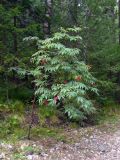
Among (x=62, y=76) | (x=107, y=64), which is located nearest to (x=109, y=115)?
(x=107, y=64)

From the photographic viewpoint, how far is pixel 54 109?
1209cm

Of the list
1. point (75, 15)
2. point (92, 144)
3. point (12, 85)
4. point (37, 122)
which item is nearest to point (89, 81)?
point (92, 144)

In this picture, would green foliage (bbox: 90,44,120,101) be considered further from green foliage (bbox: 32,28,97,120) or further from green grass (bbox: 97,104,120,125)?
green foliage (bbox: 32,28,97,120)

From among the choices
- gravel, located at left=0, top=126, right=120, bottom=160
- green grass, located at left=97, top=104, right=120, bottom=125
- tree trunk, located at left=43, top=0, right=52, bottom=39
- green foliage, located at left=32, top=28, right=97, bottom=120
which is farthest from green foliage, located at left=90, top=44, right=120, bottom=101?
green foliage, located at left=32, top=28, right=97, bottom=120

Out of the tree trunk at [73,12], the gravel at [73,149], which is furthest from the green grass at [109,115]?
the tree trunk at [73,12]

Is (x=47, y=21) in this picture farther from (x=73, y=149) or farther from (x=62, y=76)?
(x=73, y=149)

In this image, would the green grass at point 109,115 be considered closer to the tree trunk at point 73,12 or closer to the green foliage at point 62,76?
the green foliage at point 62,76

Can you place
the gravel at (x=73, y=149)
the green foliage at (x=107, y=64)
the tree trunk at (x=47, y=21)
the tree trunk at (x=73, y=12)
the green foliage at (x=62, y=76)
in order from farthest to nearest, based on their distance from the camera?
1. the tree trunk at (x=73, y=12)
2. the green foliage at (x=107, y=64)
3. the tree trunk at (x=47, y=21)
4. the green foliage at (x=62, y=76)
5. the gravel at (x=73, y=149)

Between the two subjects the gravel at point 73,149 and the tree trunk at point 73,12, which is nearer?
the gravel at point 73,149

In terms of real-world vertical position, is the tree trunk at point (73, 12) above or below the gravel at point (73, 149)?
above

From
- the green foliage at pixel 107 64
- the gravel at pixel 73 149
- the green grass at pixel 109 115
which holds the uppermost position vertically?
the green foliage at pixel 107 64

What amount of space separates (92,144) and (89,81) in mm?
2069

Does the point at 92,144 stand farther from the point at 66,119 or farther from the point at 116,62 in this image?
the point at 116,62

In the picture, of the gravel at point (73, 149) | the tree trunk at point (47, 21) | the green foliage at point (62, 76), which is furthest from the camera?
the tree trunk at point (47, 21)
